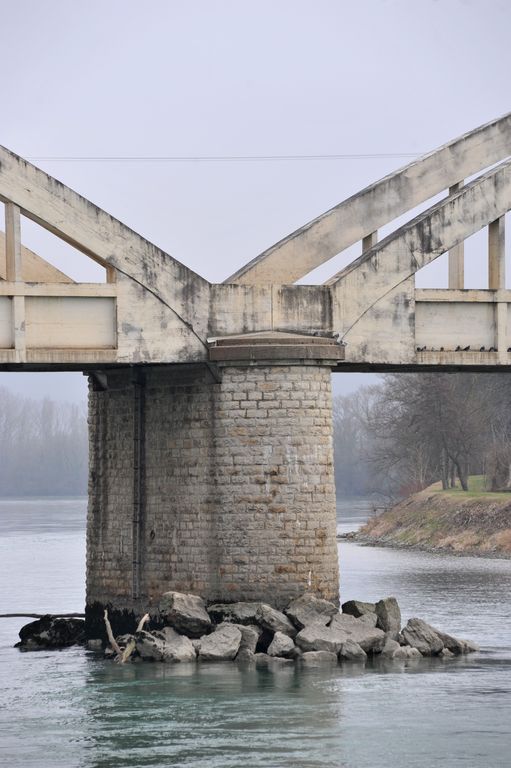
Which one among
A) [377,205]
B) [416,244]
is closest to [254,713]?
[416,244]

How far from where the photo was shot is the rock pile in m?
28.5

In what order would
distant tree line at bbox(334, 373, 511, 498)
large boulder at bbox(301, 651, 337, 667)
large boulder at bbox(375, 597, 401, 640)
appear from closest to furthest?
large boulder at bbox(301, 651, 337, 667) → large boulder at bbox(375, 597, 401, 640) → distant tree line at bbox(334, 373, 511, 498)

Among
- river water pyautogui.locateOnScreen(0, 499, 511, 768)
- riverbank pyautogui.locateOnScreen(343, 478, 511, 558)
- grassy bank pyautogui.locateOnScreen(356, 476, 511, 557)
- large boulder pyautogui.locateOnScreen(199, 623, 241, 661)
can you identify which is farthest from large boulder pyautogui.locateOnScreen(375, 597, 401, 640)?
grassy bank pyautogui.locateOnScreen(356, 476, 511, 557)

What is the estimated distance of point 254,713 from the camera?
24.9 metres

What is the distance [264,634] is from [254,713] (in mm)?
3856

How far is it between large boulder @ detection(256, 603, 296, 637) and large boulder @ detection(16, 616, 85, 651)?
5483mm

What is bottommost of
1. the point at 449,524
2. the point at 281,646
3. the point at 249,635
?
the point at 281,646

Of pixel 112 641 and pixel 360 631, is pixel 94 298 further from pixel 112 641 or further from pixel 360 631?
pixel 360 631

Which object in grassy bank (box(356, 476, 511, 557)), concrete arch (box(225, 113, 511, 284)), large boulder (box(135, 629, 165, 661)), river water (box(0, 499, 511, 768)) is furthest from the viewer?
grassy bank (box(356, 476, 511, 557))

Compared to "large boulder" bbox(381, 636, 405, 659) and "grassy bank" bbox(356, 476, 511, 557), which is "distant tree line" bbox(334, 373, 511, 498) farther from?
"large boulder" bbox(381, 636, 405, 659)

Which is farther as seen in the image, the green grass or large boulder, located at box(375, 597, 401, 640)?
the green grass

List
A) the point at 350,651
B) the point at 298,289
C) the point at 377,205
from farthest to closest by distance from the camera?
the point at 377,205, the point at 298,289, the point at 350,651

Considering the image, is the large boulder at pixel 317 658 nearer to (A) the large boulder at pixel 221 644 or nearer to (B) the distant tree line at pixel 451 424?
(A) the large boulder at pixel 221 644

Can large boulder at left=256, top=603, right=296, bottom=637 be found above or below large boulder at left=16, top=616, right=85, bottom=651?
above
